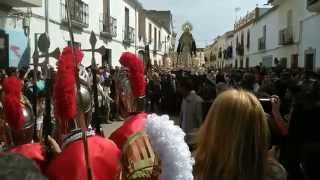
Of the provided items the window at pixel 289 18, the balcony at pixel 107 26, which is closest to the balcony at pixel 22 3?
the balcony at pixel 107 26

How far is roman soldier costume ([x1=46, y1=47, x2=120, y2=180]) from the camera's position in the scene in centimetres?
331

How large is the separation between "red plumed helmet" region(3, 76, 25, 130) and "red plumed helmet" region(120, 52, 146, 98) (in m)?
0.91

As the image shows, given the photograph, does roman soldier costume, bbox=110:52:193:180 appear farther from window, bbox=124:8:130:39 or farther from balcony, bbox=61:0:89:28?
window, bbox=124:8:130:39

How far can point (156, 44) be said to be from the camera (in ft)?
179

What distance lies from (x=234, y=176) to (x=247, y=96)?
0.35 m

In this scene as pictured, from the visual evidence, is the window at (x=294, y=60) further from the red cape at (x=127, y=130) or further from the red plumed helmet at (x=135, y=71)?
the red cape at (x=127, y=130)

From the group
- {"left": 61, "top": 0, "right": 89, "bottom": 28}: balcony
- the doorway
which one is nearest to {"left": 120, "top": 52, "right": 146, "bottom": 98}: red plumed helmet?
{"left": 61, "top": 0, "right": 89, "bottom": 28}: balcony

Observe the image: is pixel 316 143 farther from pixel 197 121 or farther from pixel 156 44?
pixel 156 44

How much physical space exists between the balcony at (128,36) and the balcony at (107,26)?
332 centimetres

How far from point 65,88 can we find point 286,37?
29.6m

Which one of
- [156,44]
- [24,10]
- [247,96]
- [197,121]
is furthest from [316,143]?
[156,44]

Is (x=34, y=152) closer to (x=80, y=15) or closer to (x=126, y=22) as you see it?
(x=80, y=15)

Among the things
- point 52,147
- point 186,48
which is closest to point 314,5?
point 186,48

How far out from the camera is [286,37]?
31953 millimetres
